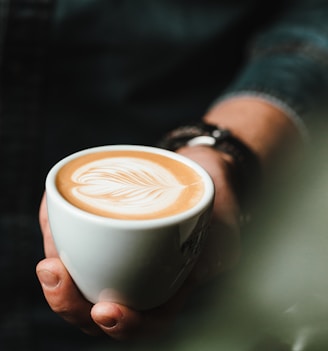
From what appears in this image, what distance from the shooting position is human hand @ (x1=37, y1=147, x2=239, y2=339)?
1.97 ft

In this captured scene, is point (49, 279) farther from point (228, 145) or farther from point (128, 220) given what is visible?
point (228, 145)

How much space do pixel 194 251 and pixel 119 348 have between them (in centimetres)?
55

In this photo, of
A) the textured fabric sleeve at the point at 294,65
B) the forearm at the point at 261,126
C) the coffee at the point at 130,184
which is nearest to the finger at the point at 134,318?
the coffee at the point at 130,184

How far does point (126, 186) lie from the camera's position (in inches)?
23.2

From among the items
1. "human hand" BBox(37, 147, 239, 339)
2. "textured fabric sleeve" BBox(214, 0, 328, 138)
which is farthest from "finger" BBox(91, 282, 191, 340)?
"textured fabric sleeve" BBox(214, 0, 328, 138)

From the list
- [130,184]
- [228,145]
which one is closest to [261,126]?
[228,145]

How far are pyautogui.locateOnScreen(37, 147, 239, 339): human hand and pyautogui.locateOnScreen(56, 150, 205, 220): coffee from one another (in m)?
0.09

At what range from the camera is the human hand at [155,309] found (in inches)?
23.6

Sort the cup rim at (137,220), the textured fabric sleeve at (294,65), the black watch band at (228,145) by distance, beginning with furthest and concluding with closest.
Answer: the textured fabric sleeve at (294,65) → the black watch band at (228,145) → the cup rim at (137,220)

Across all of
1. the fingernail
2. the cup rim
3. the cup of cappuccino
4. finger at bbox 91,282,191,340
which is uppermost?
the cup rim

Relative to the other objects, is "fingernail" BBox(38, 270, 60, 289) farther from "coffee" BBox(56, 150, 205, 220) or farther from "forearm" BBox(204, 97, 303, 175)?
"forearm" BBox(204, 97, 303, 175)

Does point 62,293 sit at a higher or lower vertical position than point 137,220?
lower

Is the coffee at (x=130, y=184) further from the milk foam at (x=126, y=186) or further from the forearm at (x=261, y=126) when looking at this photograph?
the forearm at (x=261, y=126)

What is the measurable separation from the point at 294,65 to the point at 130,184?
0.57m
